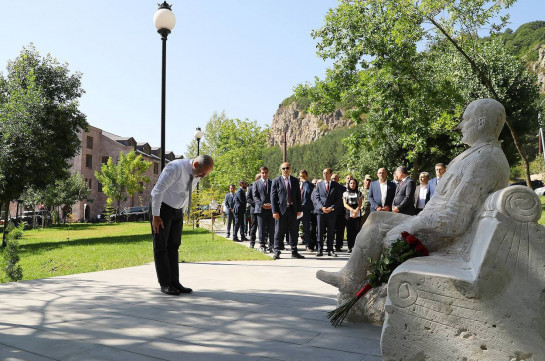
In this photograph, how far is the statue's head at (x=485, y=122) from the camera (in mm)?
3361

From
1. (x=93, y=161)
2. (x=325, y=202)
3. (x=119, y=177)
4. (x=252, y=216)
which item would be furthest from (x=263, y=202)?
(x=93, y=161)

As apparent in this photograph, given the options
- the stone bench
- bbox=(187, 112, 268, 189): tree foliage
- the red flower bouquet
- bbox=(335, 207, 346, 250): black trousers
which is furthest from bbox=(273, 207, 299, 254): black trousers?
bbox=(187, 112, 268, 189): tree foliage

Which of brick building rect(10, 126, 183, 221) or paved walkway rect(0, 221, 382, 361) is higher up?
brick building rect(10, 126, 183, 221)

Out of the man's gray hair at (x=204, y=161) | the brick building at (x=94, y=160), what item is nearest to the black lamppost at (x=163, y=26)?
the man's gray hair at (x=204, y=161)

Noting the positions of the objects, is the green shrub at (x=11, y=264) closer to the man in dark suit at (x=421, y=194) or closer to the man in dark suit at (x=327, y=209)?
the man in dark suit at (x=327, y=209)

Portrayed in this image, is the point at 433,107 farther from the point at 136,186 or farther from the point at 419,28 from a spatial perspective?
the point at 136,186

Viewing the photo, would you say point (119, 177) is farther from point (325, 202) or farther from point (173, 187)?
point (173, 187)

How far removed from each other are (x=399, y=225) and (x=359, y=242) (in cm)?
44

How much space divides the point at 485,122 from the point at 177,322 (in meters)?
3.32

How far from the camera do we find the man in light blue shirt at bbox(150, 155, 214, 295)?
17.9 ft

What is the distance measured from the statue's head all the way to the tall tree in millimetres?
19886

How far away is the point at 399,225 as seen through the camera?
3777 mm

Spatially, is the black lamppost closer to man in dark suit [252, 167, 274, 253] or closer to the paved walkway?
the paved walkway

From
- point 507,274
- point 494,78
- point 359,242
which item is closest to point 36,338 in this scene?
point 359,242
